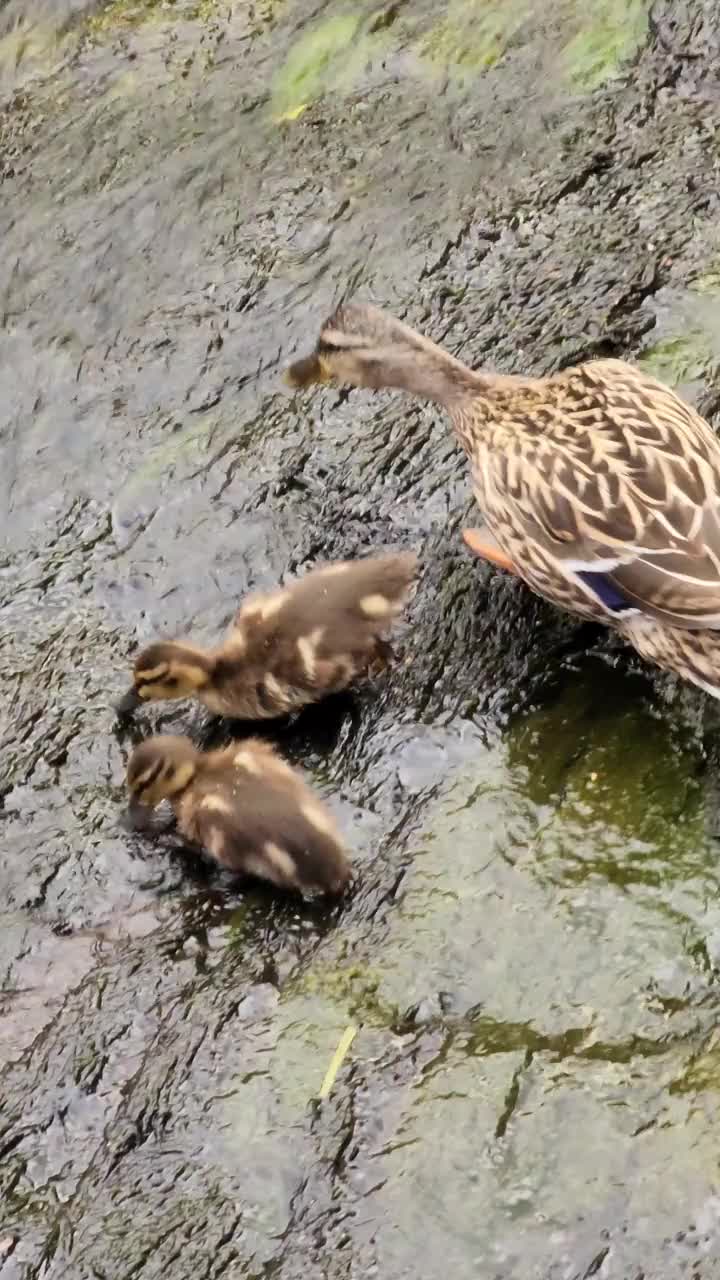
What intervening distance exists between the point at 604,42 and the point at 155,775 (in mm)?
2749

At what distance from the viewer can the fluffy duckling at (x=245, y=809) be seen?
2.42m

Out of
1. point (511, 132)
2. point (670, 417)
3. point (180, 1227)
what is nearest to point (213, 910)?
point (180, 1227)

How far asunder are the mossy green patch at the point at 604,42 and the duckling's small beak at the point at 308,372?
1404 millimetres

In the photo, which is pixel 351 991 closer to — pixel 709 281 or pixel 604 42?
pixel 709 281

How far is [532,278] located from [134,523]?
1.26m

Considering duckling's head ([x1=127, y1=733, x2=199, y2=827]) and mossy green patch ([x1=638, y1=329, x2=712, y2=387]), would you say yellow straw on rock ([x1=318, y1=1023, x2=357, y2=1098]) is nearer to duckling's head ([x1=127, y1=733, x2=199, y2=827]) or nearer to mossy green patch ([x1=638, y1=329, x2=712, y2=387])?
duckling's head ([x1=127, y1=733, x2=199, y2=827])

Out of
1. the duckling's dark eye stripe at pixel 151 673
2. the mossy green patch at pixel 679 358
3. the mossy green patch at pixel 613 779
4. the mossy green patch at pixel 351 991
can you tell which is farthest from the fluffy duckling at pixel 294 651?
the mossy green patch at pixel 679 358

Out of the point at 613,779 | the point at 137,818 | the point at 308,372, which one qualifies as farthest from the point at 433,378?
the point at 137,818

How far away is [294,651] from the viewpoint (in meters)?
2.75

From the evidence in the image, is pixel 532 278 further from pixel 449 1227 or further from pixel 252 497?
pixel 449 1227

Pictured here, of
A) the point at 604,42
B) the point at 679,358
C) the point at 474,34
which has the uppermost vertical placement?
the point at 474,34

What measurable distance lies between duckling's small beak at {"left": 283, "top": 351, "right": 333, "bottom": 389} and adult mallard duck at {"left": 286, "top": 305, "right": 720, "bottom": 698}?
0.76ft

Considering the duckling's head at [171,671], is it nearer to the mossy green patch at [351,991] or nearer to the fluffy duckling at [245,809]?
the fluffy duckling at [245,809]

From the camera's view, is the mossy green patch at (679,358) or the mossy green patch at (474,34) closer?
the mossy green patch at (679,358)
